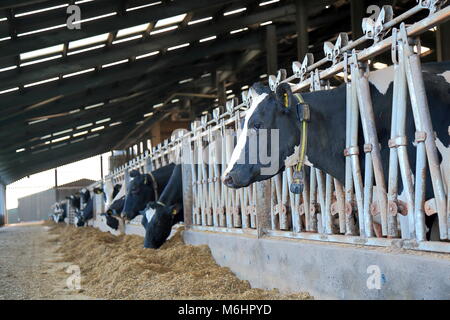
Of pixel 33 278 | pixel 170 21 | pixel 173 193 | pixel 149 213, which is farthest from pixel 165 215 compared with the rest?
pixel 170 21

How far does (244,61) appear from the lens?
17750 millimetres

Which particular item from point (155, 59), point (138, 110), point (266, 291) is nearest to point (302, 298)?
point (266, 291)

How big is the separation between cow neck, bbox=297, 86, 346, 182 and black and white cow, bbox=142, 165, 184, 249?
14.6ft

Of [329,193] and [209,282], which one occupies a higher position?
[329,193]

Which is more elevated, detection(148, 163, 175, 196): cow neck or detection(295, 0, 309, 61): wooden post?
detection(295, 0, 309, 61): wooden post

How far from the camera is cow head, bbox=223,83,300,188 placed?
4133 millimetres

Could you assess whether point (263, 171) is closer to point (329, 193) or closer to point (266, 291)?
point (329, 193)

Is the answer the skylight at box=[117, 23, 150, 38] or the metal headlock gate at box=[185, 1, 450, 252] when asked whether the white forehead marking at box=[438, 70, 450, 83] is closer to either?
the metal headlock gate at box=[185, 1, 450, 252]

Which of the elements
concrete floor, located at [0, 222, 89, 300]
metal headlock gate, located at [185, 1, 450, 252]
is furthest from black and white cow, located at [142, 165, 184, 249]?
metal headlock gate, located at [185, 1, 450, 252]

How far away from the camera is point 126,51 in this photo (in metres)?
13.0

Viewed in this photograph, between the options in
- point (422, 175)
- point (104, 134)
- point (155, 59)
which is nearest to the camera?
point (422, 175)

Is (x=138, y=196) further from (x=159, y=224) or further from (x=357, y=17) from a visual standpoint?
(x=357, y=17)

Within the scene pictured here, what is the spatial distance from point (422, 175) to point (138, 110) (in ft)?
72.8

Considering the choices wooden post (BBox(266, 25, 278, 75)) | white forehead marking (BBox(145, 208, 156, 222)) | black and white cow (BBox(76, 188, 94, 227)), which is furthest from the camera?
black and white cow (BBox(76, 188, 94, 227))
